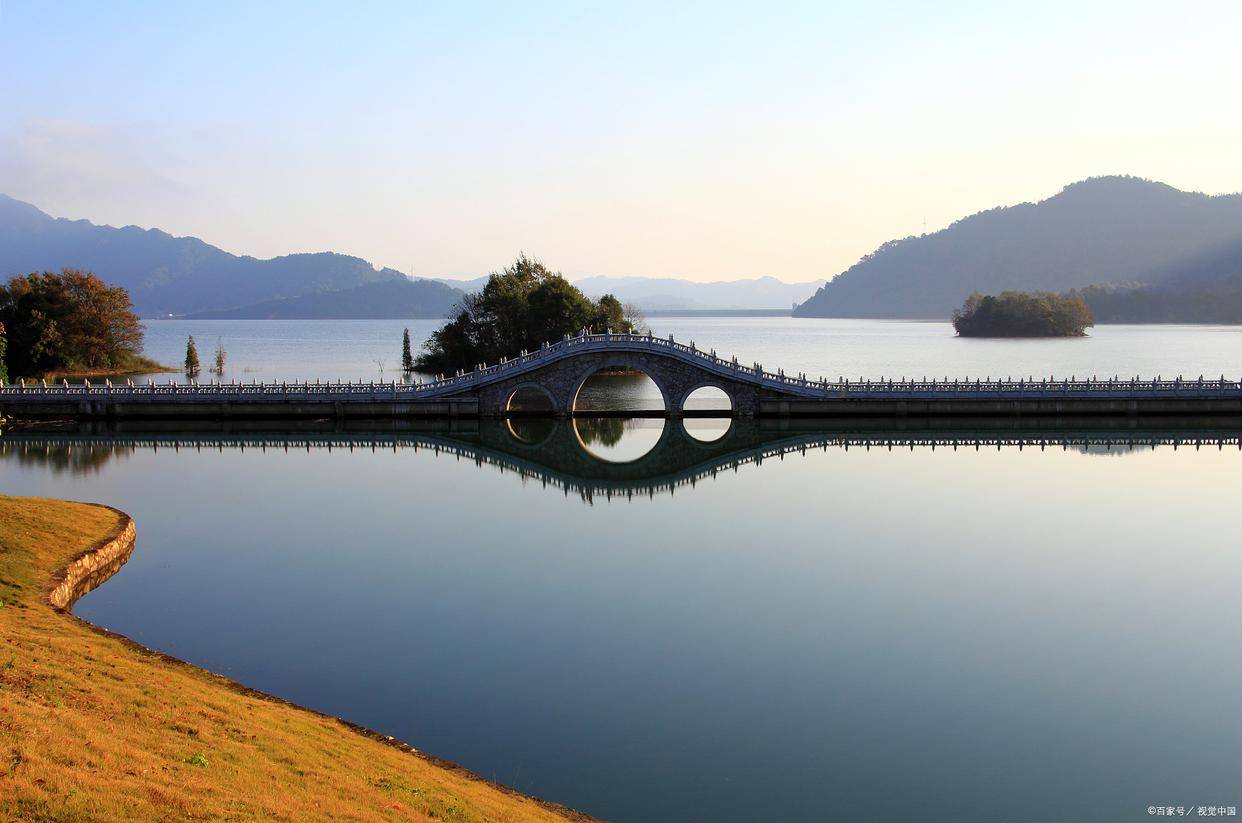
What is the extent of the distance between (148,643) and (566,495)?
21.8 metres

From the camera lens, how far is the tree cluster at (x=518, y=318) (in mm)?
92375

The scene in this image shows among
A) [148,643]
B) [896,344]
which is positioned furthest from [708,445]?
[896,344]

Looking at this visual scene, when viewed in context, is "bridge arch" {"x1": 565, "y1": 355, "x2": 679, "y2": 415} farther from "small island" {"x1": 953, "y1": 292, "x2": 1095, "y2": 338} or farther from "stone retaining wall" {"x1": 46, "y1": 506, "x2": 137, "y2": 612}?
"small island" {"x1": 953, "y1": 292, "x2": 1095, "y2": 338}

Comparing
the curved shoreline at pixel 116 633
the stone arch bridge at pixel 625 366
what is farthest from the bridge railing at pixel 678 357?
the curved shoreline at pixel 116 633

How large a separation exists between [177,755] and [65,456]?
43.9m

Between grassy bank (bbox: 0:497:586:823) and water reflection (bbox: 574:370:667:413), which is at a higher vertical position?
water reflection (bbox: 574:370:667:413)

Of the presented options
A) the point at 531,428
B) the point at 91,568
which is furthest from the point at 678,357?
the point at 91,568

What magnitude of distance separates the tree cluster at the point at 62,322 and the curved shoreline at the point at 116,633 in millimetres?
59231

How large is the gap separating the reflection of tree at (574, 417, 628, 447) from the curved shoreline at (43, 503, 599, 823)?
1122 inches

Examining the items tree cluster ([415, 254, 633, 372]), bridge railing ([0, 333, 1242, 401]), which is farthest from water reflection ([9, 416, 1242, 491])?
tree cluster ([415, 254, 633, 372])

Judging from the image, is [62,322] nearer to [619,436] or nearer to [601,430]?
[601,430]

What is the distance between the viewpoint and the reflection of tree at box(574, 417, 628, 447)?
195 ft

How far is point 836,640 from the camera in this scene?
24.1 metres

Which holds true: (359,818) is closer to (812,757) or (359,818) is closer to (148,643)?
(812,757)
